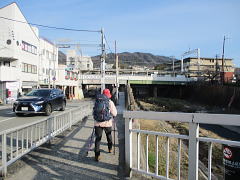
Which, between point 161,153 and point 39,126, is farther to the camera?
point 161,153

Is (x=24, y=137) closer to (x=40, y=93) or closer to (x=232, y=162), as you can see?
(x=232, y=162)

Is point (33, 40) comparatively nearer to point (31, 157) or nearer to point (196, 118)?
point (31, 157)

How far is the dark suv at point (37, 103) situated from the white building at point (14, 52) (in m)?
16.9

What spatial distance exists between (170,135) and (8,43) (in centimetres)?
3369

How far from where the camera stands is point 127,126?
474 centimetres

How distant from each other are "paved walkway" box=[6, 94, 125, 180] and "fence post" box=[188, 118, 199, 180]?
1523 mm

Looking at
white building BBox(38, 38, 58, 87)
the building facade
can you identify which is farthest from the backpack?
white building BBox(38, 38, 58, 87)

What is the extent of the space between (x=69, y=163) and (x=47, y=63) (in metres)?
45.5

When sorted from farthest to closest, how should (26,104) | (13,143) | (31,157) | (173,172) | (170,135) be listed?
(26,104), (173,172), (31,157), (13,143), (170,135)

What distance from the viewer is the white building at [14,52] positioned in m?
30.8

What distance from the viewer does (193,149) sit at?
11.8 ft

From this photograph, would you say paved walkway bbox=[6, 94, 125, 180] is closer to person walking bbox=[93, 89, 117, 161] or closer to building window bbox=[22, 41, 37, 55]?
person walking bbox=[93, 89, 117, 161]

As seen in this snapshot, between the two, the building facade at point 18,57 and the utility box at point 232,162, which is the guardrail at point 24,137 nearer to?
the utility box at point 232,162

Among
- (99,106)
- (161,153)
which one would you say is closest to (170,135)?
(99,106)
